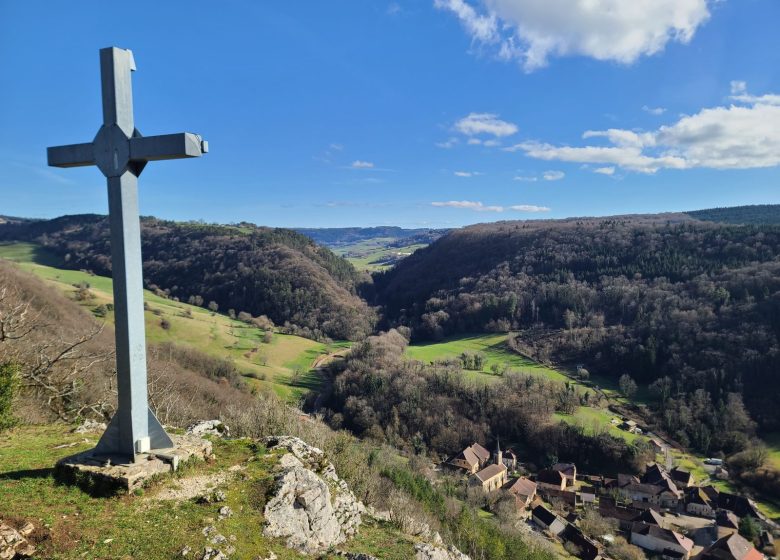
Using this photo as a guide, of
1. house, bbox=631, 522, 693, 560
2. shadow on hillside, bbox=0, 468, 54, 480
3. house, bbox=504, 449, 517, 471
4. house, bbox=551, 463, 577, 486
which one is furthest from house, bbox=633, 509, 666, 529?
shadow on hillside, bbox=0, 468, 54, 480

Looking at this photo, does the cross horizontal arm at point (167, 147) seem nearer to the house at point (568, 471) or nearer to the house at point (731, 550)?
the house at point (731, 550)

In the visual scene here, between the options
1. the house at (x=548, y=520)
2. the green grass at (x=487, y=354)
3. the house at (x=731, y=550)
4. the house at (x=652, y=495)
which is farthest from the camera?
the green grass at (x=487, y=354)

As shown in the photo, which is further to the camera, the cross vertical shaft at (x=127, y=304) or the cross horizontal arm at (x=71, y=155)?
the cross horizontal arm at (x=71, y=155)

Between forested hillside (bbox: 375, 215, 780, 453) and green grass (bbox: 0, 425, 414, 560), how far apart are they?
81.0m

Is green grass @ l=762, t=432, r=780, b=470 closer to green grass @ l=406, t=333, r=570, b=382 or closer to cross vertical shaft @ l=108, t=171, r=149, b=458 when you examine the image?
green grass @ l=406, t=333, r=570, b=382

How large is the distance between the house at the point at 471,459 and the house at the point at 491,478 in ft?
9.17

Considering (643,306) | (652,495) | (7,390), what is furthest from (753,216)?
(7,390)

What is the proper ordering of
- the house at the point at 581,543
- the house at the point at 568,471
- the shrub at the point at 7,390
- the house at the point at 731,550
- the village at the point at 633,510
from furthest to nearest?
the house at the point at 568,471, the village at the point at 633,510, the house at the point at 581,543, the house at the point at 731,550, the shrub at the point at 7,390

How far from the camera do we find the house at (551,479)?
189ft

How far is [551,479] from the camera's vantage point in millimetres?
58969

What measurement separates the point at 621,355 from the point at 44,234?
17989cm

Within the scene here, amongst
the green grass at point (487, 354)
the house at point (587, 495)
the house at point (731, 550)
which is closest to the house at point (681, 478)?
the house at point (587, 495)

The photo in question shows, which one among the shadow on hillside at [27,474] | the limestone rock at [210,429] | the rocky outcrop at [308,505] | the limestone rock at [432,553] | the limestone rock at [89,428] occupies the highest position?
the shadow on hillside at [27,474]

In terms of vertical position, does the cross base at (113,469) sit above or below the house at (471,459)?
above
